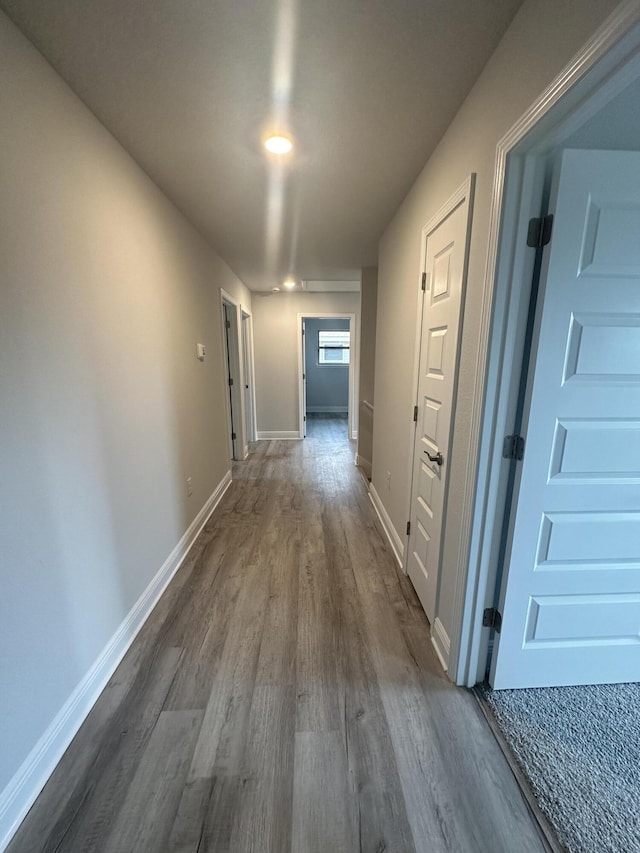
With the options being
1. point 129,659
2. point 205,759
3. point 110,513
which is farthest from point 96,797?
point 110,513

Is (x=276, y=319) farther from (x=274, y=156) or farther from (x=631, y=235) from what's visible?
(x=631, y=235)

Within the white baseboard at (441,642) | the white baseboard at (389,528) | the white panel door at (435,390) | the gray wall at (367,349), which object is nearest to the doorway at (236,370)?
the gray wall at (367,349)

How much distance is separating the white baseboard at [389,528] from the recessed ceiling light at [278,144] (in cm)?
238

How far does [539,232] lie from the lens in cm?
109

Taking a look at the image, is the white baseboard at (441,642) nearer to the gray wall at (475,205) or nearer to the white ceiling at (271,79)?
the gray wall at (475,205)

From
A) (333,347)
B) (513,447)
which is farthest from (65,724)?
(333,347)

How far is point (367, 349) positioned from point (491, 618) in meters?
3.07

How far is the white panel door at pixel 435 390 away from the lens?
4.68 feet

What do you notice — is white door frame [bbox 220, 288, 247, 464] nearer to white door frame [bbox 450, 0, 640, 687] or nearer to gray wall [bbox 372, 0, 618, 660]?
gray wall [bbox 372, 0, 618, 660]

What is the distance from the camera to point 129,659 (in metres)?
1.57

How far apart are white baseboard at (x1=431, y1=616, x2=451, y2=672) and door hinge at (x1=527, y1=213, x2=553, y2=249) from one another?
162cm

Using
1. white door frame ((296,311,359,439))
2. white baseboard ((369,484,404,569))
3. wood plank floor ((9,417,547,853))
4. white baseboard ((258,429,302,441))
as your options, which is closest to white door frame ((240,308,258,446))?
white baseboard ((258,429,302,441))

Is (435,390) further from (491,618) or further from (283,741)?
(283,741)

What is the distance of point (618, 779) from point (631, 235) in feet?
5.89
